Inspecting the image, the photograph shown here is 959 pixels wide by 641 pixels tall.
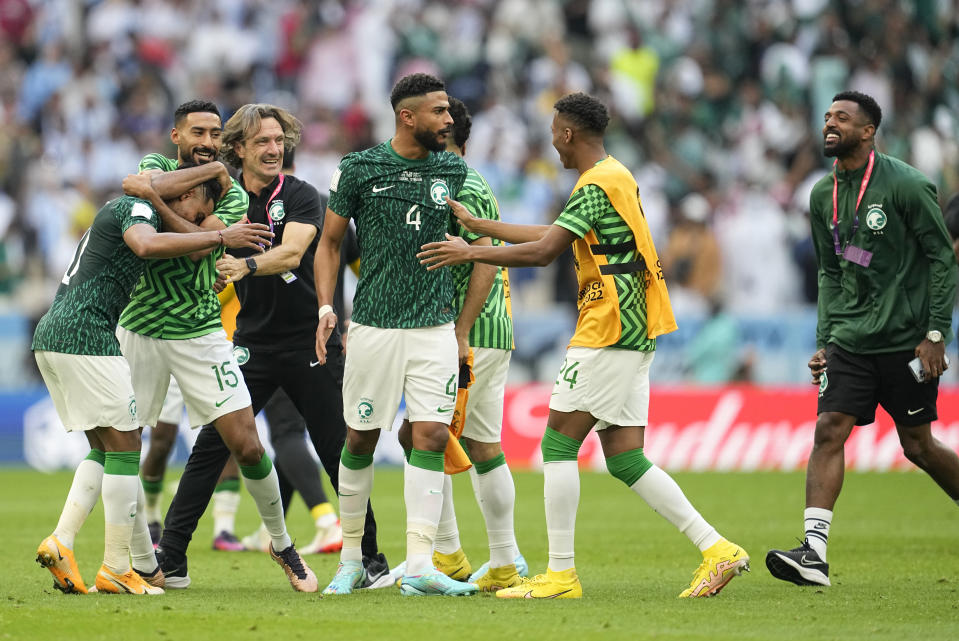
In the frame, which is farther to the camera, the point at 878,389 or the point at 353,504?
the point at 878,389

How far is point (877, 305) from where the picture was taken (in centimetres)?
868

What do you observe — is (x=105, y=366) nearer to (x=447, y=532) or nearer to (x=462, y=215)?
(x=462, y=215)

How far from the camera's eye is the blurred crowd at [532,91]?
21.4m

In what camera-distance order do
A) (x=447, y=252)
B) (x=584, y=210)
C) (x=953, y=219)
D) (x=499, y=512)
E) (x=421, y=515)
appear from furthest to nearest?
1. (x=953, y=219)
2. (x=499, y=512)
3. (x=421, y=515)
4. (x=584, y=210)
5. (x=447, y=252)

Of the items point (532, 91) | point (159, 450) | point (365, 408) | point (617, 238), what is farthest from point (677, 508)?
point (532, 91)

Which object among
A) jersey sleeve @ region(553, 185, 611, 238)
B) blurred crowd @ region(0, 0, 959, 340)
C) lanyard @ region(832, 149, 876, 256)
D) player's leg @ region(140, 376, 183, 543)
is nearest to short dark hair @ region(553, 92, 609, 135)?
jersey sleeve @ region(553, 185, 611, 238)

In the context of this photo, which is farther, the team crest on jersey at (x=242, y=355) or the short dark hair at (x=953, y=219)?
the short dark hair at (x=953, y=219)

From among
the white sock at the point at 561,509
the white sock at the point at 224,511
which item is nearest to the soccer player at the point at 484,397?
the white sock at the point at 561,509

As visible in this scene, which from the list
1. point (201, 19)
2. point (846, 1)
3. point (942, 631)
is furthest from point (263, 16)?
point (942, 631)

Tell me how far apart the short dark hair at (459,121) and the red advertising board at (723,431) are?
8.81m

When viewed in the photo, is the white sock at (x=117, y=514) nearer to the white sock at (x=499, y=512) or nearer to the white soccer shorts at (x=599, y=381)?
the white sock at (x=499, y=512)

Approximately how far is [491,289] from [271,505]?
1.80 metres

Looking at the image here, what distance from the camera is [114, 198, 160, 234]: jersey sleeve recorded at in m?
7.77

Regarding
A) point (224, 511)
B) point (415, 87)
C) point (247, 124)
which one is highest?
point (415, 87)
